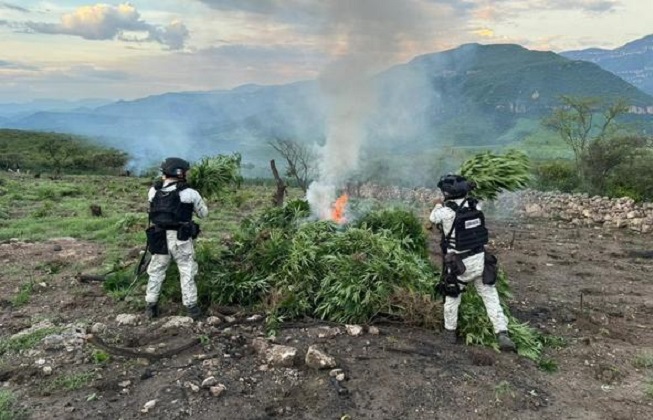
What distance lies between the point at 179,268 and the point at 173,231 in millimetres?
560

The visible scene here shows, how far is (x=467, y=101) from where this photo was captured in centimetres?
15138

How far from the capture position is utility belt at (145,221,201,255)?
7648mm

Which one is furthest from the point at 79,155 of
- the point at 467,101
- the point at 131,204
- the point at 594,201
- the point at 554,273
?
the point at 467,101

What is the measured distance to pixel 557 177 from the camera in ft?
87.5

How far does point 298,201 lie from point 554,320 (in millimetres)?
5012

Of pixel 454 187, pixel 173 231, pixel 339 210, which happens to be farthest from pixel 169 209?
pixel 339 210

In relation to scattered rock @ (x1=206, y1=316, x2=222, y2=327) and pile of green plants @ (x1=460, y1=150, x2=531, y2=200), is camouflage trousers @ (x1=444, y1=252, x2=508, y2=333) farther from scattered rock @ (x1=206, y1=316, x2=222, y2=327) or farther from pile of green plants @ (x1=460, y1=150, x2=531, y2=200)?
scattered rock @ (x1=206, y1=316, x2=222, y2=327)

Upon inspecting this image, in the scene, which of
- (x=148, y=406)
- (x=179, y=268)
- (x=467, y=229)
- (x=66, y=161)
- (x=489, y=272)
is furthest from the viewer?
(x=66, y=161)

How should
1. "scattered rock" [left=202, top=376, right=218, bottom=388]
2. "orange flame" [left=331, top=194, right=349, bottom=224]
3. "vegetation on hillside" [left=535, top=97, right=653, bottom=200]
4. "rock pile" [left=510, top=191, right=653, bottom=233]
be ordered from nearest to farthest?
"scattered rock" [left=202, top=376, right=218, bottom=388] → "orange flame" [left=331, top=194, right=349, bottom=224] → "rock pile" [left=510, top=191, right=653, bottom=233] → "vegetation on hillside" [left=535, top=97, right=653, bottom=200]

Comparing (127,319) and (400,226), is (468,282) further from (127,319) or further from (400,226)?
(127,319)

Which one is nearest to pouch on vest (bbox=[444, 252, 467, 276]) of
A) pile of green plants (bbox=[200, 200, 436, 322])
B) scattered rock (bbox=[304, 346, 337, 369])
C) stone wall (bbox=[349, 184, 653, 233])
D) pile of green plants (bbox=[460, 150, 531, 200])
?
pile of green plants (bbox=[200, 200, 436, 322])

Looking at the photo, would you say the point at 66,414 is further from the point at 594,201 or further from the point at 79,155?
the point at 79,155

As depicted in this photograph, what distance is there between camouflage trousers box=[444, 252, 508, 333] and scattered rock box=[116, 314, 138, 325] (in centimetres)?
431

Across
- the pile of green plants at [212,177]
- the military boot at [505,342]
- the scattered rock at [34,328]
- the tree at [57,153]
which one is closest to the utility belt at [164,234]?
the pile of green plants at [212,177]
